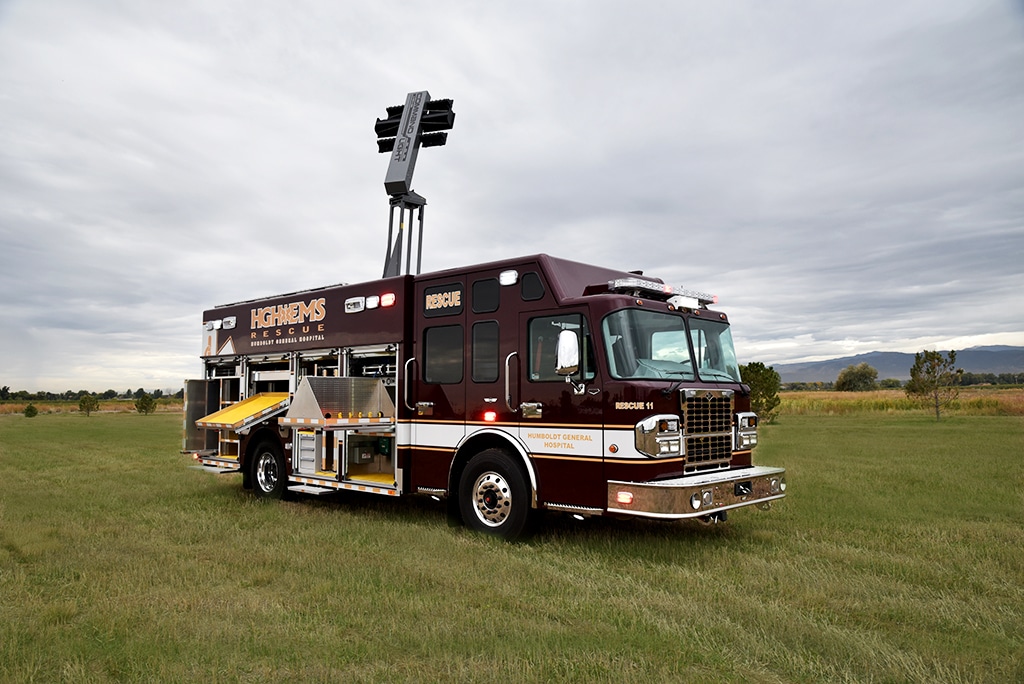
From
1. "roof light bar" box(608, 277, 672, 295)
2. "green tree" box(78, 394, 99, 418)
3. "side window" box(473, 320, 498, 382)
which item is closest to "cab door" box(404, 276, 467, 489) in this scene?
"side window" box(473, 320, 498, 382)

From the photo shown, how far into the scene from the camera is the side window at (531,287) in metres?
7.89

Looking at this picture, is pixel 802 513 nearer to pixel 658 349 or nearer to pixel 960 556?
pixel 960 556

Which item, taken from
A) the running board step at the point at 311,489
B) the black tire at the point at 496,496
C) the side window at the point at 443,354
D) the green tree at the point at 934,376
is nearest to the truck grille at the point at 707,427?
the black tire at the point at 496,496

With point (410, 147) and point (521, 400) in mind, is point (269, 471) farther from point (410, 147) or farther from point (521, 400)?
point (410, 147)

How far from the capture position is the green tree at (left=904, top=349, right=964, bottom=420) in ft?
111

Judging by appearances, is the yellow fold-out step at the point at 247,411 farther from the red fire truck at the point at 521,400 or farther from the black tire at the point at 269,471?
the black tire at the point at 269,471

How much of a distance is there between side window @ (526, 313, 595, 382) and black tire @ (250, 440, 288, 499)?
4.91 meters

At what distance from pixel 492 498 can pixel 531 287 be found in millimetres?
2373

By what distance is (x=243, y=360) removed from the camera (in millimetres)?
12383

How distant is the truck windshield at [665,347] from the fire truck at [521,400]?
17 mm

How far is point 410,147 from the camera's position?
15.2 metres

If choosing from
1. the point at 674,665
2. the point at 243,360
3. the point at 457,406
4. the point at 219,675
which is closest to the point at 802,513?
the point at 457,406

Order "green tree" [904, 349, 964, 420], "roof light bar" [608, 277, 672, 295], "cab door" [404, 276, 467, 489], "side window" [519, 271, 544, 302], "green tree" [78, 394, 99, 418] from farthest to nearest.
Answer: "green tree" [78, 394, 99, 418] < "green tree" [904, 349, 964, 420] < "cab door" [404, 276, 467, 489] < "side window" [519, 271, 544, 302] < "roof light bar" [608, 277, 672, 295]

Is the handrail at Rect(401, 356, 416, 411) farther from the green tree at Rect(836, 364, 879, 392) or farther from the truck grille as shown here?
the green tree at Rect(836, 364, 879, 392)
